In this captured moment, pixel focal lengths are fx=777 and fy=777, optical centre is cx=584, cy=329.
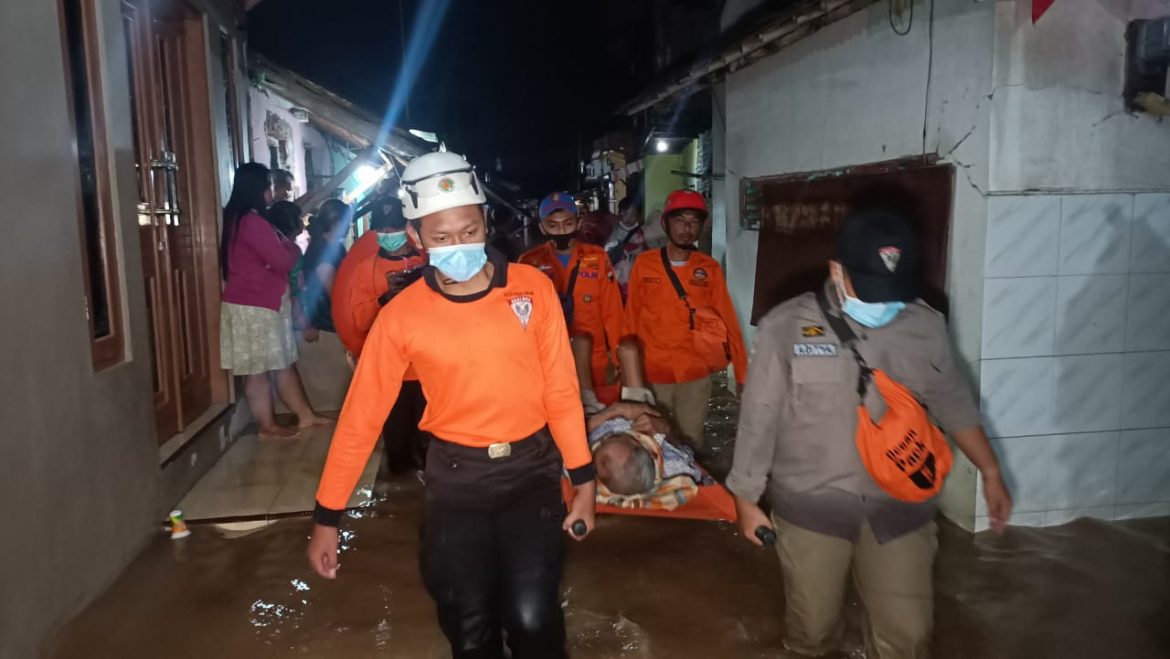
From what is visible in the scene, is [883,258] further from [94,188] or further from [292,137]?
[292,137]

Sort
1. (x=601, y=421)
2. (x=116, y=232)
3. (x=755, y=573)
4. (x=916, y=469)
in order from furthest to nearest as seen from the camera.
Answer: (x=601, y=421) → (x=116, y=232) → (x=755, y=573) → (x=916, y=469)

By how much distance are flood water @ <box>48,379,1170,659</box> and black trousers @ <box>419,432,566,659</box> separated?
93cm

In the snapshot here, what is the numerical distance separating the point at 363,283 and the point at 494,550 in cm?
315

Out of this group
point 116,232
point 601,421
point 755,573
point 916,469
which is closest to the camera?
point 916,469

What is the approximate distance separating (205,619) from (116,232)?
2336mm

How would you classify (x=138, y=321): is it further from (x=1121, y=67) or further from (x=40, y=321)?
(x=1121, y=67)

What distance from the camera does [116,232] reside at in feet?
15.2

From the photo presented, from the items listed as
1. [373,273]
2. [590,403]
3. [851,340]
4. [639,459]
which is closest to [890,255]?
[851,340]

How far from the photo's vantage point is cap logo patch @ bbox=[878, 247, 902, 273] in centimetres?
271

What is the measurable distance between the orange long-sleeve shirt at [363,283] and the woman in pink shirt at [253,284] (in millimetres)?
1155

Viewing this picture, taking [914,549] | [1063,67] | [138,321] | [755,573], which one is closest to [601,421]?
[755,573]

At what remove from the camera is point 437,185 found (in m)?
2.85

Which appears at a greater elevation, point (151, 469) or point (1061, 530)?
point (151, 469)

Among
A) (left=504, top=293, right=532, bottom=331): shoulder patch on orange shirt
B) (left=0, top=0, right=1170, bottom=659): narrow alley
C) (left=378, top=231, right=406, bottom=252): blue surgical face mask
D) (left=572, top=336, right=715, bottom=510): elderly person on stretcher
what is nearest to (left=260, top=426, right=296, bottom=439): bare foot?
(left=0, top=0, right=1170, bottom=659): narrow alley
